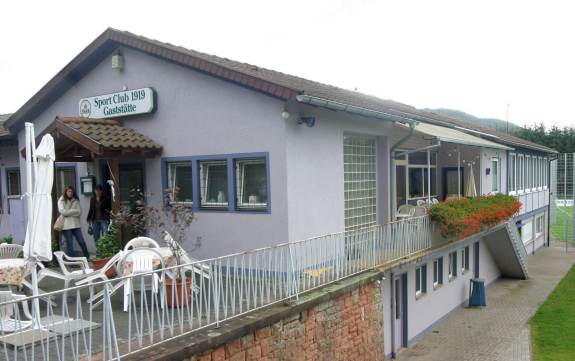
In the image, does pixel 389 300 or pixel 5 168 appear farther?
pixel 5 168

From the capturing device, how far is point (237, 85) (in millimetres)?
9469

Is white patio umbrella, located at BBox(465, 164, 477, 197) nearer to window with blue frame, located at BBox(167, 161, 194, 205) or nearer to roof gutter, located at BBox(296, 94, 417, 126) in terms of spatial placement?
roof gutter, located at BBox(296, 94, 417, 126)

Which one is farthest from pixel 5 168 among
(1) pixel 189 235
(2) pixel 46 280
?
(1) pixel 189 235

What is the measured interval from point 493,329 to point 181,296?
40.3 ft

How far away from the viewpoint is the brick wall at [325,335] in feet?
20.7

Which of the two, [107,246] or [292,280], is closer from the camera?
[292,280]

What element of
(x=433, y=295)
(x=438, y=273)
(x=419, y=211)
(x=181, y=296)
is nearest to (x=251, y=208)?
(x=181, y=296)

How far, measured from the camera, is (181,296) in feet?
20.4

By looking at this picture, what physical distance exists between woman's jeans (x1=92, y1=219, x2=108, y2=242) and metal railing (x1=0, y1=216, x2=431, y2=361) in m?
2.60

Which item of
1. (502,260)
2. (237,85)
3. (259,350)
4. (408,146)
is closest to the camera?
(259,350)

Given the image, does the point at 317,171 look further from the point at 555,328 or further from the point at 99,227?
the point at 555,328

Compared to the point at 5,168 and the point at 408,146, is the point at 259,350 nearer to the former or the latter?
the point at 408,146

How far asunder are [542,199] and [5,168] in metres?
27.4

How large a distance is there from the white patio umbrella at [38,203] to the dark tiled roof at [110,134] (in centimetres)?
275
